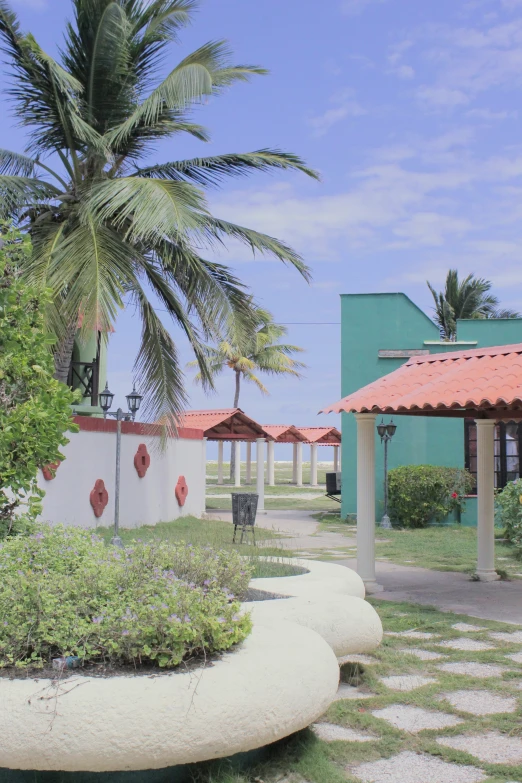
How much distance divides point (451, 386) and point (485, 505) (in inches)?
102

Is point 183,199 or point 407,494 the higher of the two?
point 183,199

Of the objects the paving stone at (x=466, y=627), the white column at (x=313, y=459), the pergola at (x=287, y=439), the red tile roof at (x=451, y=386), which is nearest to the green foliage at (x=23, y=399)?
the red tile roof at (x=451, y=386)

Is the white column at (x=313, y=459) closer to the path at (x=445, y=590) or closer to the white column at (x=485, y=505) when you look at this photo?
the path at (x=445, y=590)

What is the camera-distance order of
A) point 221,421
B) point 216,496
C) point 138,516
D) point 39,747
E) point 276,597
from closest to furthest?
1. point 39,747
2. point 276,597
3. point 138,516
4. point 221,421
5. point 216,496

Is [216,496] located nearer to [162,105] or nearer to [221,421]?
[221,421]

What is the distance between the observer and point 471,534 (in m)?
16.7

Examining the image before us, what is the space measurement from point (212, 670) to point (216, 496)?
2648 centimetres

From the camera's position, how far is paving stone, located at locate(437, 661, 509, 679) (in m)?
6.00

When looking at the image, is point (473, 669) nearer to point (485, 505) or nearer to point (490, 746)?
point (490, 746)

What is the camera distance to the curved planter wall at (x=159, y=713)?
3.27 metres

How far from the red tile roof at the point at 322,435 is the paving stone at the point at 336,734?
104ft

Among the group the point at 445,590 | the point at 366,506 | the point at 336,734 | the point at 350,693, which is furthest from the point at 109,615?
the point at 445,590

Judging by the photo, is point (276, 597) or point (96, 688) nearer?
point (96, 688)

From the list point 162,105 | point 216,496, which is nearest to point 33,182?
point 162,105
